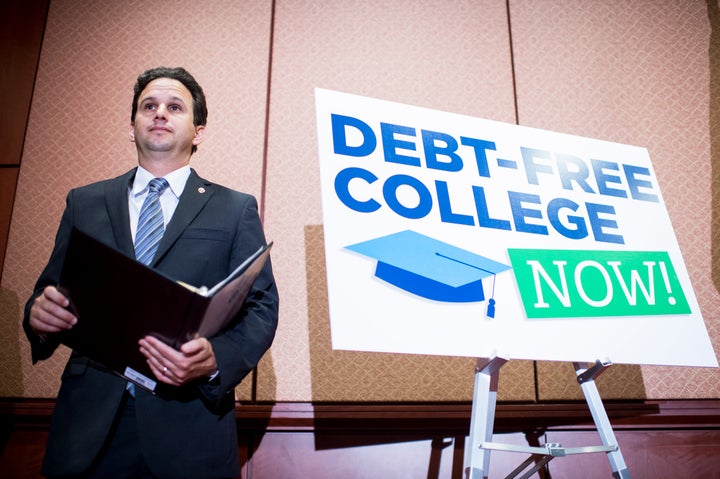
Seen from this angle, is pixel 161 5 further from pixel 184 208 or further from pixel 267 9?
pixel 184 208

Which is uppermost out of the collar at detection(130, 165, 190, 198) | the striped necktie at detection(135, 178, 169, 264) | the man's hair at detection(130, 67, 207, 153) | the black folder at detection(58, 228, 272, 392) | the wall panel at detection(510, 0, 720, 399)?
the wall panel at detection(510, 0, 720, 399)

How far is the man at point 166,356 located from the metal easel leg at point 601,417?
894mm

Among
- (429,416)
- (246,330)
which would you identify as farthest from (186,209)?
(429,416)

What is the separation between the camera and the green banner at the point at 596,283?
1514mm

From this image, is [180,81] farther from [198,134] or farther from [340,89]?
[340,89]

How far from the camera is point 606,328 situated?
153 cm

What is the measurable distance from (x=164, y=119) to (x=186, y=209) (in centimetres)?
34

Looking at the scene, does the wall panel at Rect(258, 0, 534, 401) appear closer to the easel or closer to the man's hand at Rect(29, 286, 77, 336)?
the easel

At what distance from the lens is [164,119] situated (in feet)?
4.83

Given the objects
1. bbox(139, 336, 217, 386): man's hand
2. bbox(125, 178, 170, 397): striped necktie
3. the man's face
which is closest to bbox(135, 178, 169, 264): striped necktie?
bbox(125, 178, 170, 397): striped necktie

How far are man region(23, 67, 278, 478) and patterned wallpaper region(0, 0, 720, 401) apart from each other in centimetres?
72

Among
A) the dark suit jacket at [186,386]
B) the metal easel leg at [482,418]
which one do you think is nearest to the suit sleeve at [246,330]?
the dark suit jacket at [186,386]

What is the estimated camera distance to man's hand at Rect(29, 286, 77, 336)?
1005 mm

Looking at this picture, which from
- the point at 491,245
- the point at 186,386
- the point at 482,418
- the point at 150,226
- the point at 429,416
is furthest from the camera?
the point at 429,416
